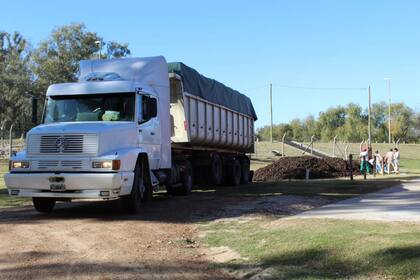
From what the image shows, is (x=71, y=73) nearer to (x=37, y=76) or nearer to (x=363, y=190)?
(x=37, y=76)

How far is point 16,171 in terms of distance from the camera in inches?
451

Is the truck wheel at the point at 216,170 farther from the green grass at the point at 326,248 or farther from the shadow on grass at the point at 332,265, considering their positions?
the shadow on grass at the point at 332,265

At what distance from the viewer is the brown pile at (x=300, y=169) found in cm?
3031

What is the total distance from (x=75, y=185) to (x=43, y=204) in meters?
2.00

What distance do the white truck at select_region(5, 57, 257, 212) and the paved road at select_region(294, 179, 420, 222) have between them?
3.90 m

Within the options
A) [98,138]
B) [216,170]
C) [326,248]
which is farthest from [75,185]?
[216,170]

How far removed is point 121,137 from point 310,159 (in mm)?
22492

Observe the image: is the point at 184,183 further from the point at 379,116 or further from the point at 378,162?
the point at 379,116

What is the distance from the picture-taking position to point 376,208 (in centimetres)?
1306

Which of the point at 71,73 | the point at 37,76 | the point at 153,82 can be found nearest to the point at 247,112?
the point at 153,82

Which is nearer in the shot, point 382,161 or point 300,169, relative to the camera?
point 300,169

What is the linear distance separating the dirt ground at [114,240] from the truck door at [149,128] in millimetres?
1353

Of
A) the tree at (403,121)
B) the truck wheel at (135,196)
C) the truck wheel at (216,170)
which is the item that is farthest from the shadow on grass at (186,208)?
the tree at (403,121)

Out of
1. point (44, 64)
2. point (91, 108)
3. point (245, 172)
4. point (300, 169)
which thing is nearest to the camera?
point (91, 108)
